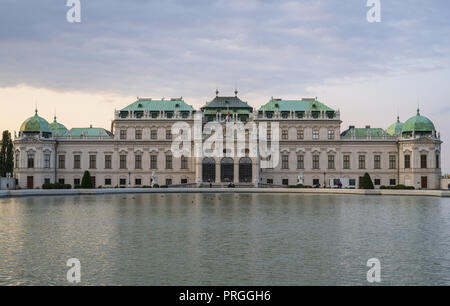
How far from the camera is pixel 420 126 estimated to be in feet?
316

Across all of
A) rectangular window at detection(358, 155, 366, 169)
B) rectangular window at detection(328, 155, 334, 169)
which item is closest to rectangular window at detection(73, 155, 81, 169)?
rectangular window at detection(328, 155, 334, 169)

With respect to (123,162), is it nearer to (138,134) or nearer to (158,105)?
(138,134)

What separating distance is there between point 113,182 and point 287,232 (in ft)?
248

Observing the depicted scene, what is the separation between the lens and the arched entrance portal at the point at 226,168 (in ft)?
315

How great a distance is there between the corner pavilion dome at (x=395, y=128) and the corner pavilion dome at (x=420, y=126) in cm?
702

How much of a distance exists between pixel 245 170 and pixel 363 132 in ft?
89.2

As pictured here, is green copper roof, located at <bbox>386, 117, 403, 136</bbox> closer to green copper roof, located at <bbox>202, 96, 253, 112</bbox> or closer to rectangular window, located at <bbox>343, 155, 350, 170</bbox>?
rectangular window, located at <bbox>343, 155, 350, 170</bbox>

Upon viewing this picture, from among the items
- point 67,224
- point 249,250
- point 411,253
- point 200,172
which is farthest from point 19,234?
point 200,172

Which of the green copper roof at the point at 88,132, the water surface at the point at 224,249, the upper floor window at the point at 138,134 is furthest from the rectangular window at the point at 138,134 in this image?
the water surface at the point at 224,249

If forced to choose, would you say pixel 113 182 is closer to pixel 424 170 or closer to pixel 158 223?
pixel 424 170

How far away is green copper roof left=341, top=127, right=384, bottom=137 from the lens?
10219cm

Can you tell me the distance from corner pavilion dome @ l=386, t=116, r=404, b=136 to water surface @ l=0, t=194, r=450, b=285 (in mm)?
70773

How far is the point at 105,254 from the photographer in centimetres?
2219
